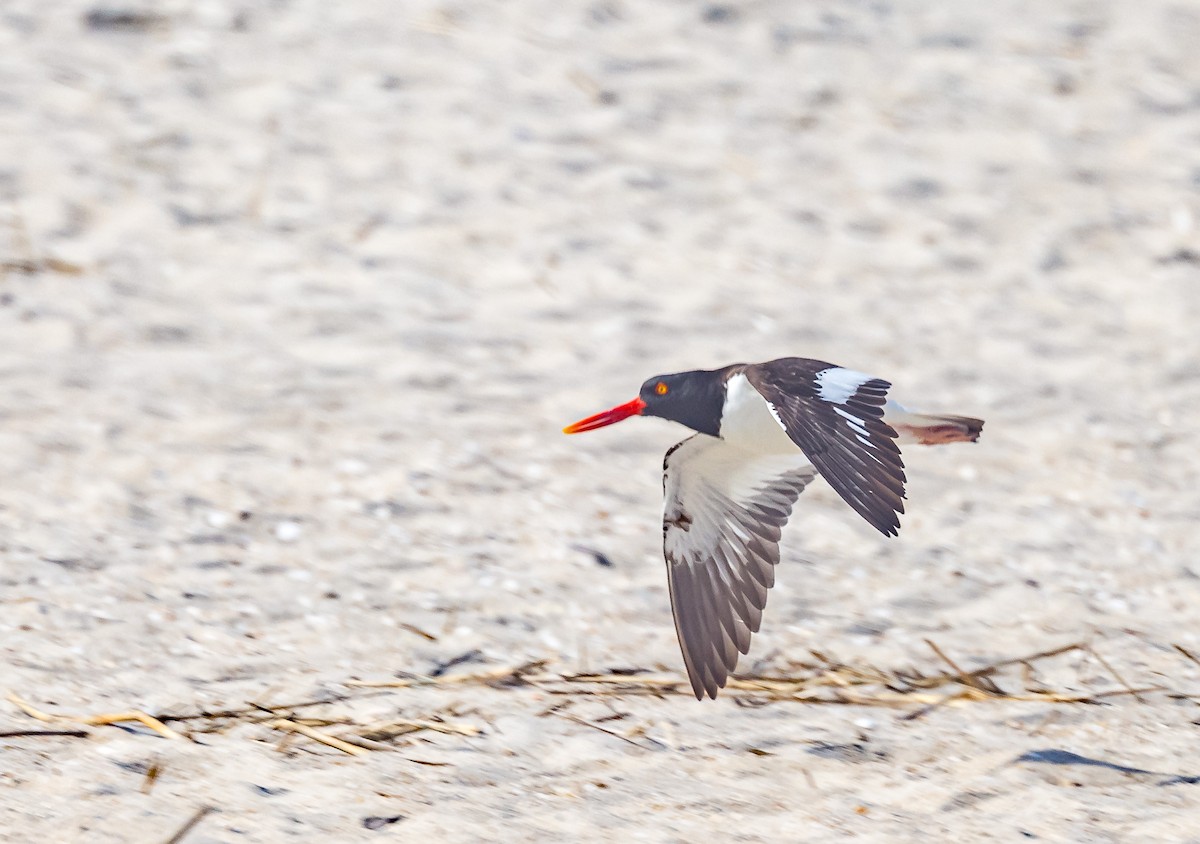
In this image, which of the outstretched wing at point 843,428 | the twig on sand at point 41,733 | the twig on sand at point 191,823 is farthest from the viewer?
the twig on sand at point 41,733

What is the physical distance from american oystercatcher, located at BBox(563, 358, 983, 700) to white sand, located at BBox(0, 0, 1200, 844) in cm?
22

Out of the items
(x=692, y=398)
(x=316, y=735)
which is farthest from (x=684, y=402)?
(x=316, y=735)

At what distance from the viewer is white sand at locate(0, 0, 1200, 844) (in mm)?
3180

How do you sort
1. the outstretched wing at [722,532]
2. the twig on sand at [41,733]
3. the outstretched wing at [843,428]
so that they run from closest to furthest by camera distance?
the outstretched wing at [843,428] < the twig on sand at [41,733] < the outstretched wing at [722,532]

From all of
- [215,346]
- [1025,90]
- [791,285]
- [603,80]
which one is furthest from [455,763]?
[1025,90]

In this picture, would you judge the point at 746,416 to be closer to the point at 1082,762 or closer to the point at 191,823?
the point at 1082,762

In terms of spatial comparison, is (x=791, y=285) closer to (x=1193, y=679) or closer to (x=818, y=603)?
(x=818, y=603)

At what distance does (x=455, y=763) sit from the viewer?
10.4 feet

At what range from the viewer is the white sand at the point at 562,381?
318 centimetres

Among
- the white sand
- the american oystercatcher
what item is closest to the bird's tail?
the american oystercatcher

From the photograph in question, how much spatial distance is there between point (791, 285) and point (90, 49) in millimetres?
3116

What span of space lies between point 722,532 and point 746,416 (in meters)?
0.31

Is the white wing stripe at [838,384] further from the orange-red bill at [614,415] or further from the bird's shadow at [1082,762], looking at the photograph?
the bird's shadow at [1082,762]

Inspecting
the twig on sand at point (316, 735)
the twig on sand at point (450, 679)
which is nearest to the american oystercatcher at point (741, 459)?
the twig on sand at point (450, 679)
